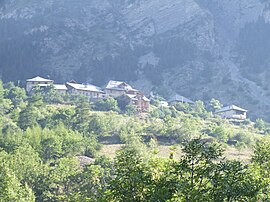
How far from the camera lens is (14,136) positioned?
67.1m

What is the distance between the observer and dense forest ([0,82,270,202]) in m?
20.8

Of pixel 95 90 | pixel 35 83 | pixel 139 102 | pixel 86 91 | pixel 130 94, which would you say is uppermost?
pixel 35 83

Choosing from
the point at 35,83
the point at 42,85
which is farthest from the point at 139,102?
the point at 35,83

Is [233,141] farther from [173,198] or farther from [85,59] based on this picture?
[85,59]

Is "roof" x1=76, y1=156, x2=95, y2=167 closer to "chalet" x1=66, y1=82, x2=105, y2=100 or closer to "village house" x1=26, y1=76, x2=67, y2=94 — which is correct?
"village house" x1=26, y1=76, x2=67, y2=94

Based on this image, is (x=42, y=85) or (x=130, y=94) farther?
(x=42, y=85)

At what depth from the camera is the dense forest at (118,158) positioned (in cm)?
2075

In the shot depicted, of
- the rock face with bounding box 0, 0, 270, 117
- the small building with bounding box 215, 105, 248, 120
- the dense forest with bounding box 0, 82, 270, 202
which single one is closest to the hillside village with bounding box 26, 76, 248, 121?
the small building with bounding box 215, 105, 248, 120

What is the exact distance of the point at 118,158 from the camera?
24484mm

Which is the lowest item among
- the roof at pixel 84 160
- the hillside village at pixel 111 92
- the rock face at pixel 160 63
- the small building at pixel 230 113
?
the roof at pixel 84 160

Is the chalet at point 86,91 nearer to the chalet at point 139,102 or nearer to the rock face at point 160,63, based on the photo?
the chalet at point 139,102

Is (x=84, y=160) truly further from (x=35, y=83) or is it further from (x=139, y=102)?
(x=35, y=83)

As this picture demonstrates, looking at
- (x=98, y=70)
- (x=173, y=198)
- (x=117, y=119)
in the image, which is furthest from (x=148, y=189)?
(x=98, y=70)

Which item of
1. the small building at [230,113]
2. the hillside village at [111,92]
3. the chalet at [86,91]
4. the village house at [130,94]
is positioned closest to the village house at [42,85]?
the hillside village at [111,92]
